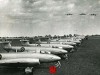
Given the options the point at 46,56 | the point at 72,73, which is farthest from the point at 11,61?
the point at 72,73

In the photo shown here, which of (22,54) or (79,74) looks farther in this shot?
(22,54)

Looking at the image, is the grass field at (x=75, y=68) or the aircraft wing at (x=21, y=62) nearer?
the aircraft wing at (x=21, y=62)

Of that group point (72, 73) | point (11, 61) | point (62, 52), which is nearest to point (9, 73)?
point (11, 61)

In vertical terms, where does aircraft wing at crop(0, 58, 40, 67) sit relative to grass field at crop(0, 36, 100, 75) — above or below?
above

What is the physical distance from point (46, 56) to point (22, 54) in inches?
173

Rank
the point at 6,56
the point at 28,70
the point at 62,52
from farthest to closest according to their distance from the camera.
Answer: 1. the point at 62,52
2. the point at 6,56
3. the point at 28,70

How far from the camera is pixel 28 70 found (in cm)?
2803

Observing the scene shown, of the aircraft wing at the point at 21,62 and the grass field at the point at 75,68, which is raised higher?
the aircraft wing at the point at 21,62

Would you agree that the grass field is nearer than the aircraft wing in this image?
No

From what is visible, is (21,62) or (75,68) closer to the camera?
(21,62)

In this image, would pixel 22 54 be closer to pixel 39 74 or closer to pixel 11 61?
pixel 11 61

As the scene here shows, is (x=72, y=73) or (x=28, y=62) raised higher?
(x=28, y=62)

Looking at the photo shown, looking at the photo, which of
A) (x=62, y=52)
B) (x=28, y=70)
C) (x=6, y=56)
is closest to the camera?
(x=28, y=70)

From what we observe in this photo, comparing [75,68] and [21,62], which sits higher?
[21,62]
